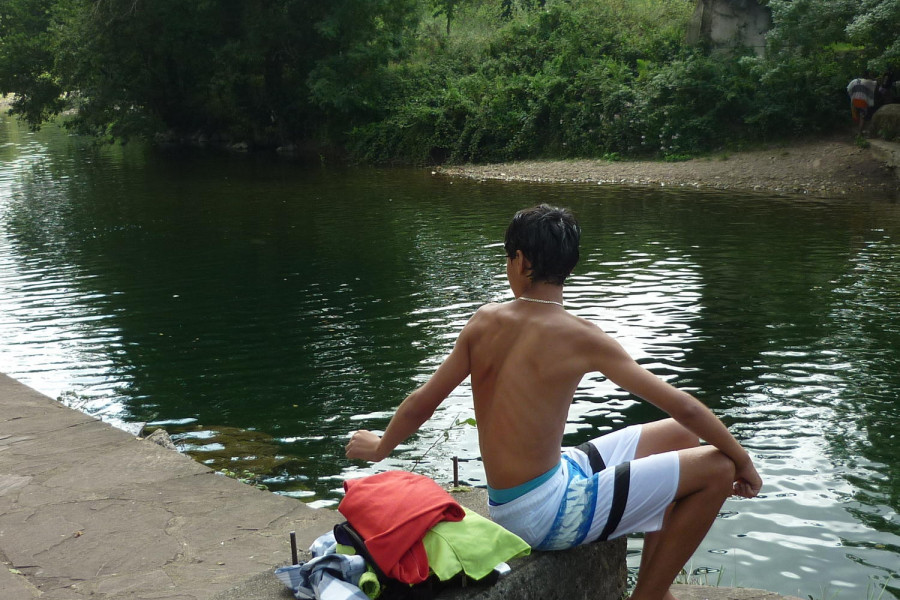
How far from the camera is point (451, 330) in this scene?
363 inches

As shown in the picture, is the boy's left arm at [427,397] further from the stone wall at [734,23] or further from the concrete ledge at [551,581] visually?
the stone wall at [734,23]

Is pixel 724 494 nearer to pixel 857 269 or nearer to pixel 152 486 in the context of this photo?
pixel 152 486

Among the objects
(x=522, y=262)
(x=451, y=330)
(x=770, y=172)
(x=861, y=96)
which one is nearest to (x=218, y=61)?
(x=770, y=172)

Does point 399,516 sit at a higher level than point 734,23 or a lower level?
lower

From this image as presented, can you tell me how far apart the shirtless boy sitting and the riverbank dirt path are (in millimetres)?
16141

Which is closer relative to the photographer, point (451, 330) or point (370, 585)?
point (370, 585)

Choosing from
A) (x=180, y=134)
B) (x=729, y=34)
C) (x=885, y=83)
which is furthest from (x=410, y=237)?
(x=180, y=134)

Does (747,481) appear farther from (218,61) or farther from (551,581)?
(218,61)

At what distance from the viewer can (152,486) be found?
496 centimetres

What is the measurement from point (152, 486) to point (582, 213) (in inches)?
502

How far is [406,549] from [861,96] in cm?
1948

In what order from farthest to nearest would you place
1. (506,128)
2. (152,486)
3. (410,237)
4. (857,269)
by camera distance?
(506,128), (410,237), (857,269), (152,486)

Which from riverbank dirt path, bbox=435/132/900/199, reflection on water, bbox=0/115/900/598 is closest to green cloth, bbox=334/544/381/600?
reflection on water, bbox=0/115/900/598

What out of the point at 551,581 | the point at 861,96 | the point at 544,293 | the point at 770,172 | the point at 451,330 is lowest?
the point at 451,330
